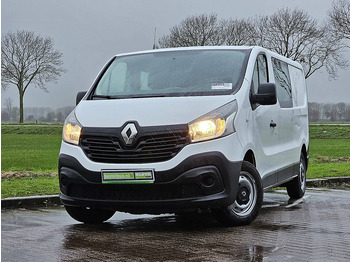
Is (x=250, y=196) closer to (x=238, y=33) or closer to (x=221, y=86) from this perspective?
(x=221, y=86)

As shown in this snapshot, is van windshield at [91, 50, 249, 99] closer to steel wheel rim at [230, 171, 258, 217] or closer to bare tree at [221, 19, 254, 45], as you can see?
steel wheel rim at [230, 171, 258, 217]

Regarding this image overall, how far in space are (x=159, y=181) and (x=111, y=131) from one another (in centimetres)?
72

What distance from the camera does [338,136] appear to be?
4700cm

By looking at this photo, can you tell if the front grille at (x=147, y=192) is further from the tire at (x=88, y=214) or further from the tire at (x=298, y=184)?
the tire at (x=298, y=184)

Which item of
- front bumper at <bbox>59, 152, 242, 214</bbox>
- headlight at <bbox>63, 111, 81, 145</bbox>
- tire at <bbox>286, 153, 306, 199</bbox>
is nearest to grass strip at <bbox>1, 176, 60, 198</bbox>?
headlight at <bbox>63, 111, 81, 145</bbox>

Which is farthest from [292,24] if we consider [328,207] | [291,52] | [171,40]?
[328,207]

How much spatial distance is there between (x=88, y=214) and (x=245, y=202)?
5.89ft

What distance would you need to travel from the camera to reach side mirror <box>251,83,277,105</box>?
7207mm

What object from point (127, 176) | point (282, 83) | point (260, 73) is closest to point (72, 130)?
point (127, 176)

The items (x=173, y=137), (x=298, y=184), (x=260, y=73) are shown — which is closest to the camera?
(x=173, y=137)

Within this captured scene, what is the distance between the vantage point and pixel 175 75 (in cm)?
743

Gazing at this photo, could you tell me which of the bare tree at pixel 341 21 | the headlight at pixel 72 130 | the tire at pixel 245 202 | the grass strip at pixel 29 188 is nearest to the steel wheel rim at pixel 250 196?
the tire at pixel 245 202

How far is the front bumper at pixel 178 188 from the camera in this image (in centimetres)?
638

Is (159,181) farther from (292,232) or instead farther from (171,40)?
(171,40)
